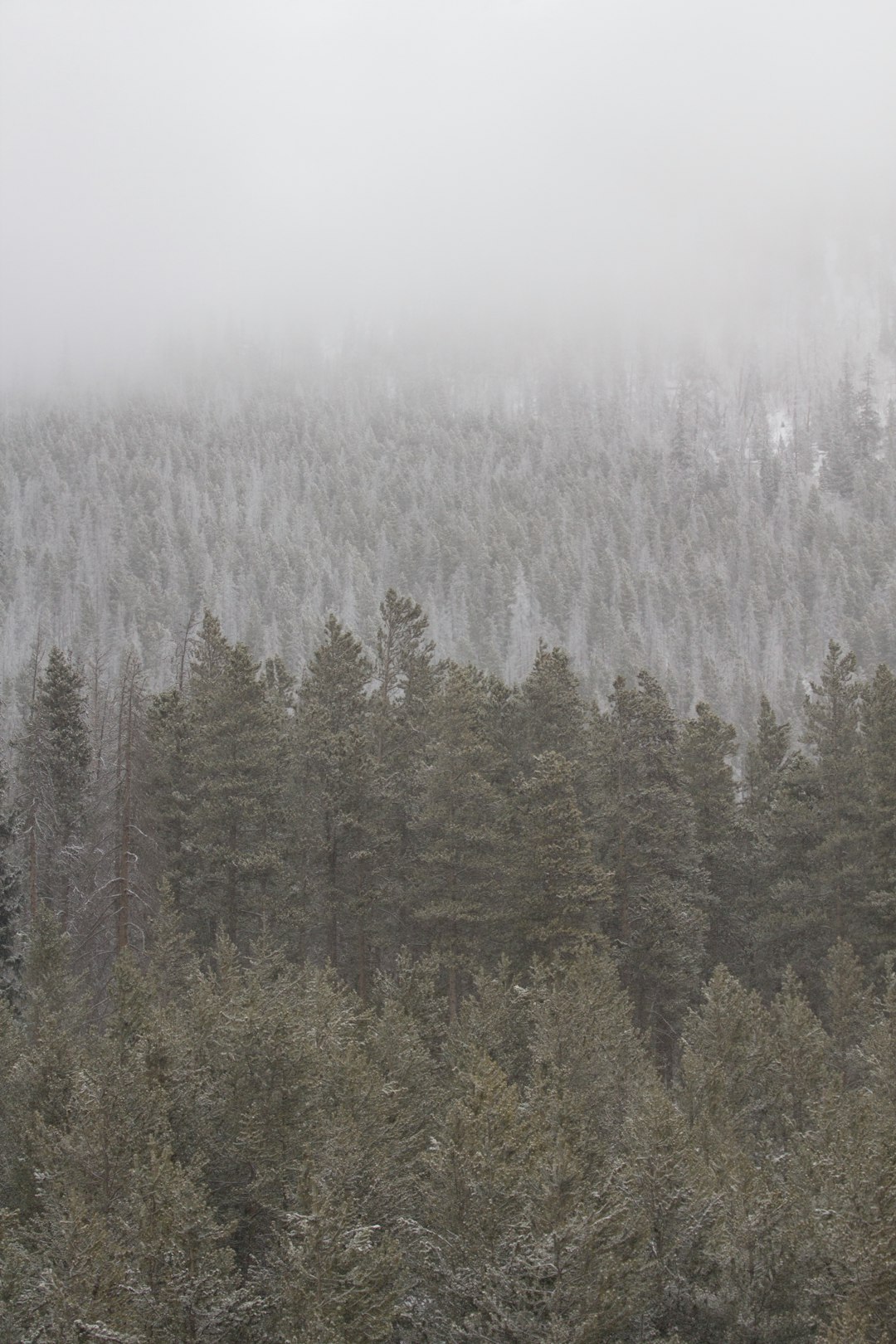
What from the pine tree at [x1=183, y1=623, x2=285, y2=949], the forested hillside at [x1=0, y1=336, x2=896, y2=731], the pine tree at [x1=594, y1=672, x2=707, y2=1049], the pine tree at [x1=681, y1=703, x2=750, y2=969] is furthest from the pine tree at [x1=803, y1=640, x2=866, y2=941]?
the forested hillside at [x1=0, y1=336, x2=896, y2=731]

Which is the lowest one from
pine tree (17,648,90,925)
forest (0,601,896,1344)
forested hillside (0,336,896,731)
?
forest (0,601,896,1344)

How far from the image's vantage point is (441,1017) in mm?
30672

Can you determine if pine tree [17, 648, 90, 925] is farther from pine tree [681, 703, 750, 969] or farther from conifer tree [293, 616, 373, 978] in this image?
pine tree [681, 703, 750, 969]

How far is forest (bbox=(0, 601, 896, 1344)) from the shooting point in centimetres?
1478

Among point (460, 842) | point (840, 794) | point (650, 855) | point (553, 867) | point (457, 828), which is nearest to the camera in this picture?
point (553, 867)

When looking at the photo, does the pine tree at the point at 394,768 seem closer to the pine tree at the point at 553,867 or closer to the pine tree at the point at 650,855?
the pine tree at the point at 553,867

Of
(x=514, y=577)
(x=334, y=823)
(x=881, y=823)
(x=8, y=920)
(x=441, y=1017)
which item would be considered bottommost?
(x=441, y=1017)

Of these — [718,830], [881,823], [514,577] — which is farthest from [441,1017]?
[514,577]

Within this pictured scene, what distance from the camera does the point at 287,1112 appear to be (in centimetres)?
1836

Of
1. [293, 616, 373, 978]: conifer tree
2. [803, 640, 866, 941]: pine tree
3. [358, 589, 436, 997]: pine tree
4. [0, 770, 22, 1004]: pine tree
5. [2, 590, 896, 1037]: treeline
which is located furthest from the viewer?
[803, 640, 866, 941]: pine tree

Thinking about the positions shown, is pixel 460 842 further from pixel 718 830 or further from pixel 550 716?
pixel 718 830

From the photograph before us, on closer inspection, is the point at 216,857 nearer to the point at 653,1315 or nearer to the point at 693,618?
the point at 653,1315

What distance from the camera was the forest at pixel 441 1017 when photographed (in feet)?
48.5

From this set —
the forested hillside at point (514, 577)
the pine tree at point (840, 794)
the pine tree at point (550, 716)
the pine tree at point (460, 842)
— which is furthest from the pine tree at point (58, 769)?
the forested hillside at point (514, 577)
